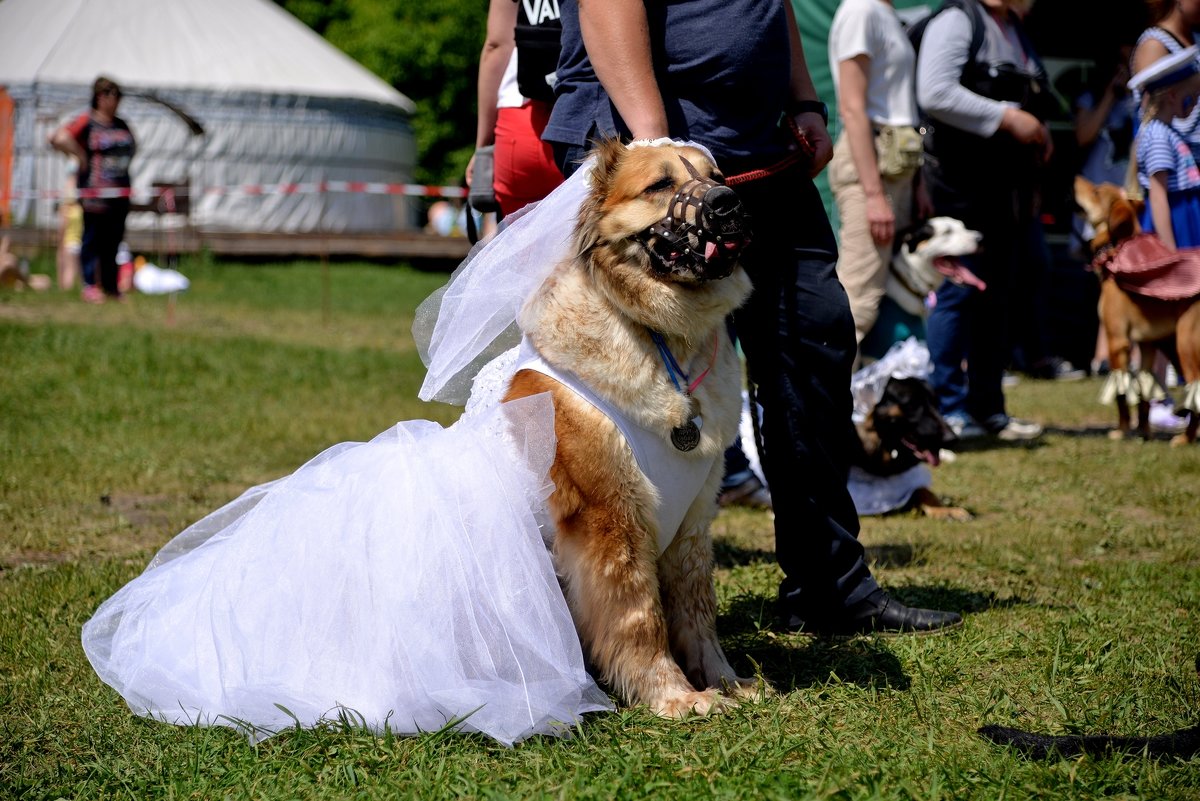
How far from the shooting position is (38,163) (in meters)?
22.5

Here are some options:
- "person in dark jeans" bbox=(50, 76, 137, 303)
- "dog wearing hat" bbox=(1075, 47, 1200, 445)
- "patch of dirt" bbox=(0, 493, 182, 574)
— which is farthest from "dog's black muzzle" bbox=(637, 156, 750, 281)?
"person in dark jeans" bbox=(50, 76, 137, 303)

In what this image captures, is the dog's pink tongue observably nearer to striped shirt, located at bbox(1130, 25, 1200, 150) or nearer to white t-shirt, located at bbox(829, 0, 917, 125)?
white t-shirt, located at bbox(829, 0, 917, 125)

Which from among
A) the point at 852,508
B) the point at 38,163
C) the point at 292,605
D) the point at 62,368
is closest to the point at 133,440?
the point at 62,368

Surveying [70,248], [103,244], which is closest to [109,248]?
[103,244]

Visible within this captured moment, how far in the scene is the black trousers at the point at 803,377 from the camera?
337 centimetres

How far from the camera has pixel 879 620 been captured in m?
3.60

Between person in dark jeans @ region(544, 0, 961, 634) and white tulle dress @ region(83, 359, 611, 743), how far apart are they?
88 centimetres

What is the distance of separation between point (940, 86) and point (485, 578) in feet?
16.1

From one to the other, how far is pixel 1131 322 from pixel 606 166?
539 cm

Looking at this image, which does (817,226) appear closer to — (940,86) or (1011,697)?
(1011,697)

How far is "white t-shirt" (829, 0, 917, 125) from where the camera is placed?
5812 millimetres

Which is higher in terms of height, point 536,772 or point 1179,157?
point 1179,157

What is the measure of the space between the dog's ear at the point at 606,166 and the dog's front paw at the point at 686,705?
1.26 metres

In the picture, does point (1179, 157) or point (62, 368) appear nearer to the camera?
point (1179, 157)
